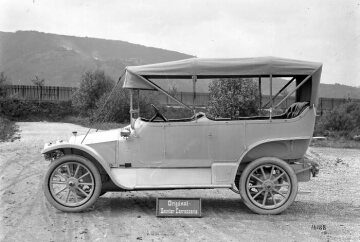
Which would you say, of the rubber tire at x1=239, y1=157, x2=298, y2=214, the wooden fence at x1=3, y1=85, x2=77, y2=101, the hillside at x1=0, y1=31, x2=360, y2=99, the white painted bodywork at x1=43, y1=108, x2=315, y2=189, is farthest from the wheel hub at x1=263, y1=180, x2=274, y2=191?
the hillside at x1=0, y1=31, x2=360, y2=99

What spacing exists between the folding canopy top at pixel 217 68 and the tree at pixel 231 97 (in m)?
9.44

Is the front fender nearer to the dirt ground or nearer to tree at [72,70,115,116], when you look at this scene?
the dirt ground

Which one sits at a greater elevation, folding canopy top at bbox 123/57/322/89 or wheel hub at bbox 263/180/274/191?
folding canopy top at bbox 123/57/322/89

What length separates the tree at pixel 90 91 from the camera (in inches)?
1799

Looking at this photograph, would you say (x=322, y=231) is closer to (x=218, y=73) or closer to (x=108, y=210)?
(x=218, y=73)

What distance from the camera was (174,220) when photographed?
685 cm

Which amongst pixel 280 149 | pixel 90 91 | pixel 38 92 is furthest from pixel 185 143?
pixel 38 92

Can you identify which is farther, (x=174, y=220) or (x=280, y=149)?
(x=280, y=149)

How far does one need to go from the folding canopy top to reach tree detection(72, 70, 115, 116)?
124 ft

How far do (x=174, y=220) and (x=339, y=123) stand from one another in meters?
32.1

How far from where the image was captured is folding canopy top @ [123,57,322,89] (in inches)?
289

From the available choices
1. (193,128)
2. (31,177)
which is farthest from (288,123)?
(31,177)

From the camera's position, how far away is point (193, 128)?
24.2 feet

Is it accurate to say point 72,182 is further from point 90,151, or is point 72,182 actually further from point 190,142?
point 190,142
